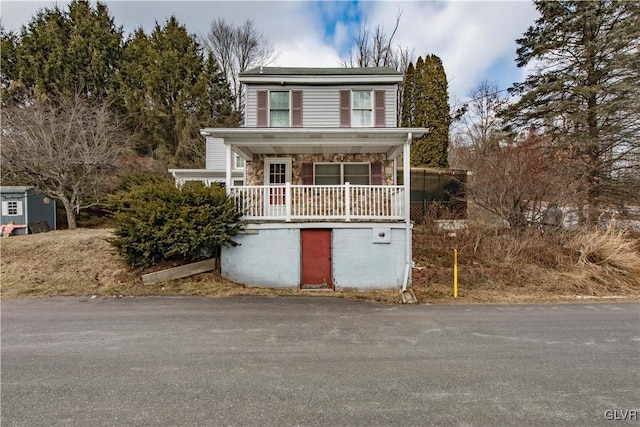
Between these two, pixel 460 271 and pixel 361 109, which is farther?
pixel 361 109

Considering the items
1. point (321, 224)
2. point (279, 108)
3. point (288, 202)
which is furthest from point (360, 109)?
point (321, 224)

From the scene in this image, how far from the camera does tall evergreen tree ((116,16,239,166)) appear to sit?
23.7 metres

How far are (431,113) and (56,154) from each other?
20.1 metres

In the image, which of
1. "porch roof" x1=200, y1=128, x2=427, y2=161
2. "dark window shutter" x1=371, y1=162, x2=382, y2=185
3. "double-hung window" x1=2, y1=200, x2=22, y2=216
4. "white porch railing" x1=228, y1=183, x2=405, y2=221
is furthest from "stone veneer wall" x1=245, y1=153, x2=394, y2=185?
"double-hung window" x1=2, y1=200, x2=22, y2=216

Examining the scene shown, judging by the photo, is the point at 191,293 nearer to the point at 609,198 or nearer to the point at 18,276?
the point at 18,276

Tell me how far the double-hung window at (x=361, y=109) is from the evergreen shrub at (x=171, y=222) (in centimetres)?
582

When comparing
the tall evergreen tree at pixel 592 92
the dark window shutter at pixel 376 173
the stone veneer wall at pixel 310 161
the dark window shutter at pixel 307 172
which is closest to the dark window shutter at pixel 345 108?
the stone veneer wall at pixel 310 161

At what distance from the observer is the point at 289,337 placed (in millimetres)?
5031

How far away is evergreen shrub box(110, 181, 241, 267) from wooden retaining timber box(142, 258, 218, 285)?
0.31 m

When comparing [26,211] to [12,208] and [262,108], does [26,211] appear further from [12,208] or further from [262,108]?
[262,108]

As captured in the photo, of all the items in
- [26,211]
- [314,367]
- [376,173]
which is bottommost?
[314,367]

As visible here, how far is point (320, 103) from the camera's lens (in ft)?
38.6

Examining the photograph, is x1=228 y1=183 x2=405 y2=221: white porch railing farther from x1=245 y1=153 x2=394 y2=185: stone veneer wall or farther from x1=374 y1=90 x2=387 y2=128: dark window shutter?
x1=374 y1=90 x2=387 y2=128: dark window shutter

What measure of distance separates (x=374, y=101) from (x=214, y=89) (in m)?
19.2
